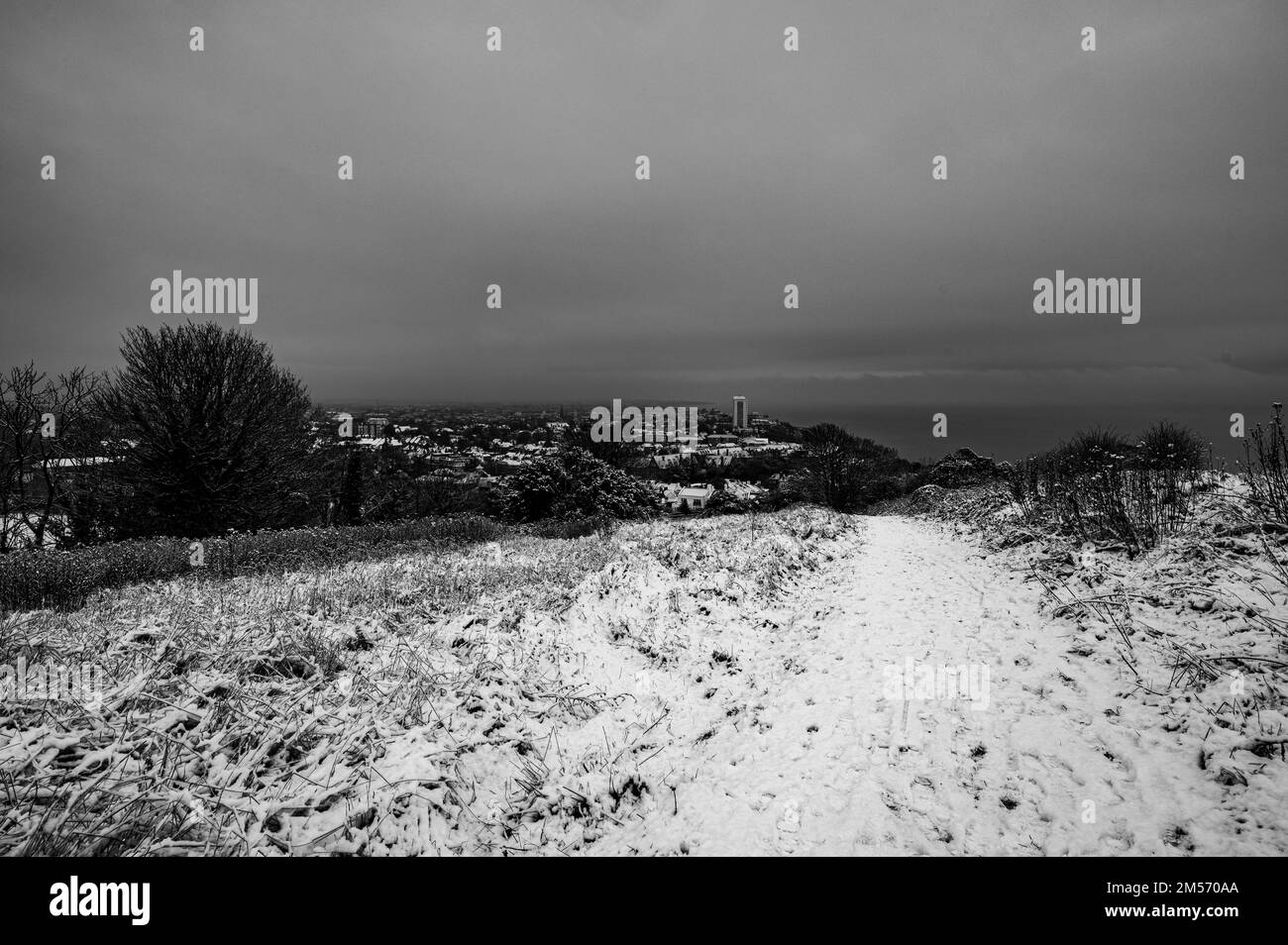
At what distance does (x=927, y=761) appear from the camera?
4.18 meters

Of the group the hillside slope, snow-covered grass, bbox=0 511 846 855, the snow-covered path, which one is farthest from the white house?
the snow-covered path

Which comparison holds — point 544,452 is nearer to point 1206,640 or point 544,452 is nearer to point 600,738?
point 600,738

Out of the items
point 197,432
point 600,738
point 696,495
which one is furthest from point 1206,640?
point 696,495

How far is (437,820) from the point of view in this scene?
3547 millimetres

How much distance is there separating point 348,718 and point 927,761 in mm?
5315

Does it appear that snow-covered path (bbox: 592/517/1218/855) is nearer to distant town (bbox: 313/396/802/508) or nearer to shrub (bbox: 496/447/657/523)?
shrub (bbox: 496/447/657/523)

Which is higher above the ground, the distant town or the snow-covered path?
the distant town

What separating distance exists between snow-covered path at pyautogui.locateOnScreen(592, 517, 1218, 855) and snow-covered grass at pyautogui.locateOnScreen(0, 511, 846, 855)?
549 millimetres

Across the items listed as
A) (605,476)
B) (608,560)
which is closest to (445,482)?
(605,476)

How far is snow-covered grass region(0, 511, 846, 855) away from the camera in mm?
3205

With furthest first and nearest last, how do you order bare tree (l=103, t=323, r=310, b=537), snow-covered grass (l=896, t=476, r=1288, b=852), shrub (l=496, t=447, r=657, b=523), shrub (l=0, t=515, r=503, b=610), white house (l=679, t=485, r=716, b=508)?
white house (l=679, t=485, r=716, b=508) < shrub (l=496, t=447, r=657, b=523) < bare tree (l=103, t=323, r=310, b=537) < shrub (l=0, t=515, r=503, b=610) < snow-covered grass (l=896, t=476, r=1288, b=852)

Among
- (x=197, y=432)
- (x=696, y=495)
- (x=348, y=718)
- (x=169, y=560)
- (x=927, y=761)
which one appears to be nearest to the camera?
(x=927, y=761)

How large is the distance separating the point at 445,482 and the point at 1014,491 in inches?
1464
